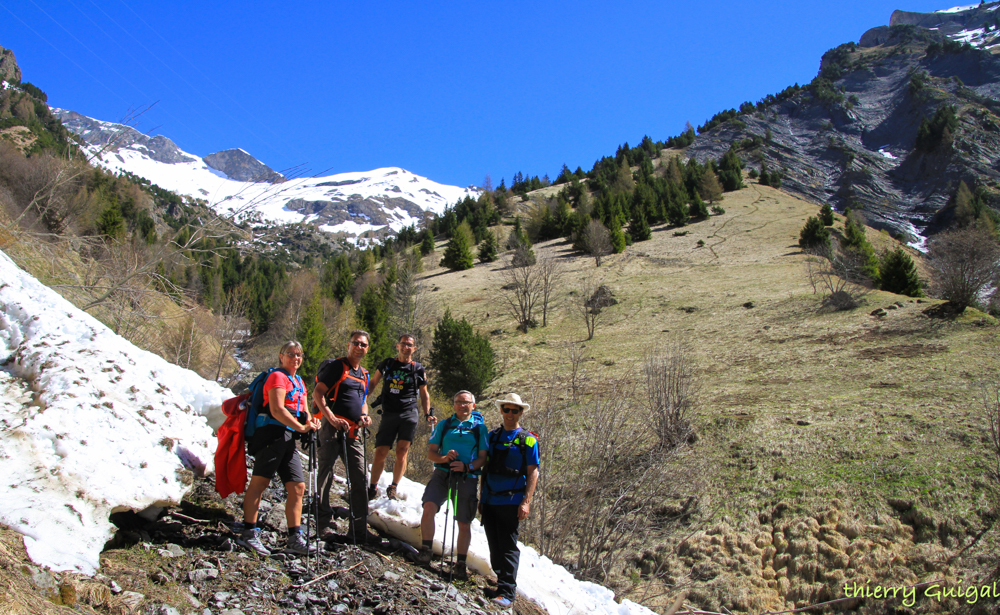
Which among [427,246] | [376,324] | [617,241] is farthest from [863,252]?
[427,246]

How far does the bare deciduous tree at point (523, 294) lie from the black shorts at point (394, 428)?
26.5m

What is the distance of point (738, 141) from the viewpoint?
3964 inches

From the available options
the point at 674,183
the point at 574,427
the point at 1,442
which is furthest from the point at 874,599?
the point at 674,183

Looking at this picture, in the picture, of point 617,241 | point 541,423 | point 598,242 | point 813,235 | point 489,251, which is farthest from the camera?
point 489,251

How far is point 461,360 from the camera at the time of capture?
2528cm

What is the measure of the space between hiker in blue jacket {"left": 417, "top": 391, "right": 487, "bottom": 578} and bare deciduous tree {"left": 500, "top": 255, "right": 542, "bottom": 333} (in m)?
27.1

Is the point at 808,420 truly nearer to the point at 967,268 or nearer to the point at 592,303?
the point at 967,268

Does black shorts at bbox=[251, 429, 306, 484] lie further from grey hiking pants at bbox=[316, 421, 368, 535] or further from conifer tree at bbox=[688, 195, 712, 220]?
conifer tree at bbox=[688, 195, 712, 220]

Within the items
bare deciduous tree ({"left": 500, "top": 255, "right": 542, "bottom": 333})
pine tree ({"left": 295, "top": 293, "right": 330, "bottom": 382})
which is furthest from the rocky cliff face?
pine tree ({"left": 295, "top": 293, "right": 330, "bottom": 382})

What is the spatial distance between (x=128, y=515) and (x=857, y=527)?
12672 mm

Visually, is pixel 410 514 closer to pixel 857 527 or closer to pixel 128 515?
pixel 128 515

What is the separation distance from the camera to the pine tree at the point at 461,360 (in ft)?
81.6

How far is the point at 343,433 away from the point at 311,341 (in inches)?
1125

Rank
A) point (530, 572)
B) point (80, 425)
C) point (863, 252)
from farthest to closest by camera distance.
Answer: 1. point (863, 252)
2. point (530, 572)
3. point (80, 425)
